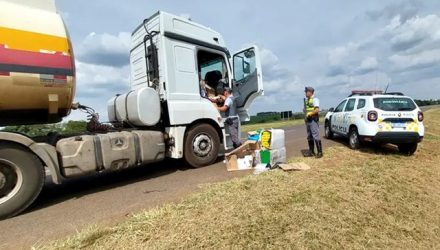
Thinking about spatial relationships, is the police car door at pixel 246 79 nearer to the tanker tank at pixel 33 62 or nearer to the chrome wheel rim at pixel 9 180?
the tanker tank at pixel 33 62

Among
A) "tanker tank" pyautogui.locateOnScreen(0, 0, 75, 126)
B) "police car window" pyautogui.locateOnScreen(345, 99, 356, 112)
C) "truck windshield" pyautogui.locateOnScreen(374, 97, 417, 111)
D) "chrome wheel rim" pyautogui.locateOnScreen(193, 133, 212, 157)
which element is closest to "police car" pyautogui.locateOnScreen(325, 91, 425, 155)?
"truck windshield" pyautogui.locateOnScreen(374, 97, 417, 111)

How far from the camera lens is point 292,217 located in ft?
12.5

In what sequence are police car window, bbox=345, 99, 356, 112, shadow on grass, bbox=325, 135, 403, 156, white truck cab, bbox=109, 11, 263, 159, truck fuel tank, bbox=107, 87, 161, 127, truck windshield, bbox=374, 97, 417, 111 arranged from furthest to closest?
police car window, bbox=345, 99, 356, 112, shadow on grass, bbox=325, 135, 403, 156, truck windshield, bbox=374, 97, 417, 111, white truck cab, bbox=109, 11, 263, 159, truck fuel tank, bbox=107, 87, 161, 127

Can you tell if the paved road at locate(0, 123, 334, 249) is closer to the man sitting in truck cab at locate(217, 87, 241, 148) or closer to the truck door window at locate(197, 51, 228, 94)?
the man sitting in truck cab at locate(217, 87, 241, 148)

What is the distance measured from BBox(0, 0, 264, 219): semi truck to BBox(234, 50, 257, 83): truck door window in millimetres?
25

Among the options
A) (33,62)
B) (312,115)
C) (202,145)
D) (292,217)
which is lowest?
(292,217)

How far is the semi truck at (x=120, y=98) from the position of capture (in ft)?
15.1

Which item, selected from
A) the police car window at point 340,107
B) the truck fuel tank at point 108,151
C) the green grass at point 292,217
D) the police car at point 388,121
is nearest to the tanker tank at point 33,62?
the truck fuel tank at point 108,151

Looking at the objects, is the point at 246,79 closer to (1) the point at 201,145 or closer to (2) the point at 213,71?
(2) the point at 213,71

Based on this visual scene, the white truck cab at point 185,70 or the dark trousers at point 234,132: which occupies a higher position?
the white truck cab at point 185,70

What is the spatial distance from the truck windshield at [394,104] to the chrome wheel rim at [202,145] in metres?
4.43

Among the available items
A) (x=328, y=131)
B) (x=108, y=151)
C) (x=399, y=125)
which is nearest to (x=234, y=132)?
(x=108, y=151)

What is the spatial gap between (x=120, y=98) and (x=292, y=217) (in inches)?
190

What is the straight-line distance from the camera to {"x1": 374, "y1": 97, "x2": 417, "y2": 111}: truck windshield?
8.06 metres
